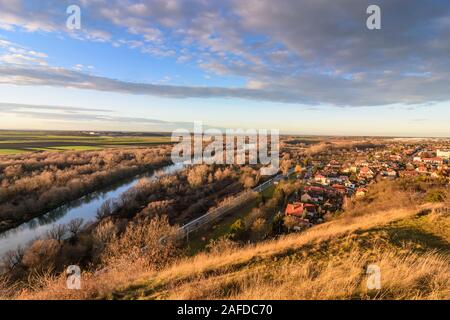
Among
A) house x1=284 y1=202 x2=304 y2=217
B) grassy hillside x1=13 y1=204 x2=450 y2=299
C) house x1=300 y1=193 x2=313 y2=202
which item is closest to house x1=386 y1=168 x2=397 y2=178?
house x1=300 y1=193 x2=313 y2=202

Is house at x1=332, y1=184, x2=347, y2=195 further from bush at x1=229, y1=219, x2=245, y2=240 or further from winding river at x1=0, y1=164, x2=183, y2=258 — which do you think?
winding river at x1=0, y1=164, x2=183, y2=258

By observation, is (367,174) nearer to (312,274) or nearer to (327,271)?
(327,271)

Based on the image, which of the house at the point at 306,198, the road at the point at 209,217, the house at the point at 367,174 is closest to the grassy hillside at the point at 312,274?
the road at the point at 209,217

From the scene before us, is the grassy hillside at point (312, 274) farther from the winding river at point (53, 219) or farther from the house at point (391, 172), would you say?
the house at point (391, 172)

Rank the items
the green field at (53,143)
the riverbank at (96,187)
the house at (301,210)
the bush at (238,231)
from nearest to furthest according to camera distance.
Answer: the bush at (238,231) → the house at (301,210) → the riverbank at (96,187) → the green field at (53,143)

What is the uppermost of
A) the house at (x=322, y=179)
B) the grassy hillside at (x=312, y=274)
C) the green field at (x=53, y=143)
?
the green field at (x=53, y=143)

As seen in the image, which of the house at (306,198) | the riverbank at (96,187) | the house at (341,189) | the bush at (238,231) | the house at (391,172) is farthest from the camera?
the house at (391,172)
